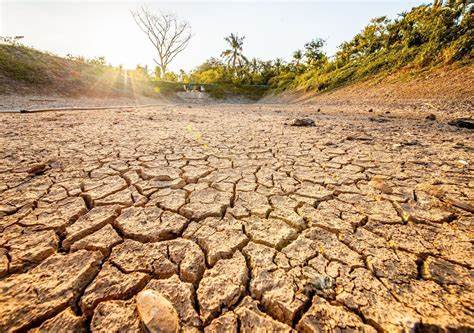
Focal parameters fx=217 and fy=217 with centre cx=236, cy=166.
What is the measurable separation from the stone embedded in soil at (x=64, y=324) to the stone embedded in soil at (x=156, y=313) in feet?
0.63

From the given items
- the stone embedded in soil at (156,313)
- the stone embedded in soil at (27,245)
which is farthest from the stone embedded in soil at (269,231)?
the stone embedded in soil at (27,245)

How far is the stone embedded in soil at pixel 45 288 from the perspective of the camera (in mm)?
779

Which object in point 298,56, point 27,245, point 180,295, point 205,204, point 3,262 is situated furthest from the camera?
point 298,56

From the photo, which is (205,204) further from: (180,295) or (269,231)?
(180,295)

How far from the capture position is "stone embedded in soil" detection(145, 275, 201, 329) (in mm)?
783

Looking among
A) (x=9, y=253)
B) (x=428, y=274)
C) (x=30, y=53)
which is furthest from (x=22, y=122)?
(x=30, y=53)

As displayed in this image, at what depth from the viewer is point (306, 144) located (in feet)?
9.93

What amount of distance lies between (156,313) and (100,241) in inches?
23.8

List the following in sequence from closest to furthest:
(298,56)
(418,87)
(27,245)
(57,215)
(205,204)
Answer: (27,245) < (57,215) < (205,204) < (418,87) < (298,56)

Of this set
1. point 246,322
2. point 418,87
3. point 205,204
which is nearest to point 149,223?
point 205,204

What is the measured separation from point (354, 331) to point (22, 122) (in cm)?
548

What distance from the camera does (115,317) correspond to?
79 centimetres

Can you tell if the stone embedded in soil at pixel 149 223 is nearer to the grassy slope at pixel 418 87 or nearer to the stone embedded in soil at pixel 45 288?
the stone embedded in soil at pixel 45 288

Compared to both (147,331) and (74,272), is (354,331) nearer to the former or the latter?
(147,331)
